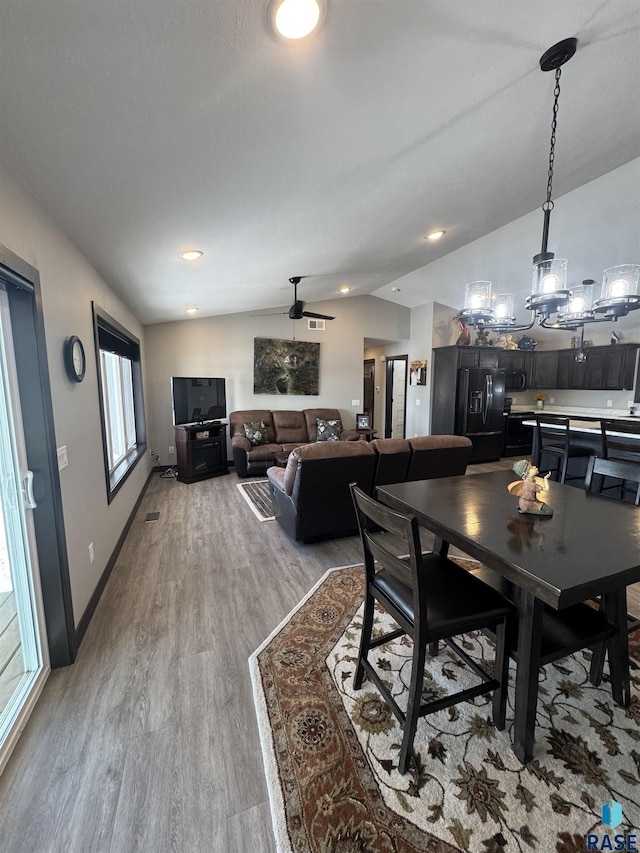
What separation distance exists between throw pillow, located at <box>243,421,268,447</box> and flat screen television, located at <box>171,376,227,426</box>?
47 cm

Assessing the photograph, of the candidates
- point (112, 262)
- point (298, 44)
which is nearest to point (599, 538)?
point (298, 44)

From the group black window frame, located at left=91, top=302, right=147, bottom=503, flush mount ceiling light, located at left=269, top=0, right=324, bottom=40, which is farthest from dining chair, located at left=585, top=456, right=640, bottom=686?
black window frame, located at left=91, top=302, right=147, bottom=503

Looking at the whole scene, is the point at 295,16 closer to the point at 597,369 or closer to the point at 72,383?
the point at 72,383

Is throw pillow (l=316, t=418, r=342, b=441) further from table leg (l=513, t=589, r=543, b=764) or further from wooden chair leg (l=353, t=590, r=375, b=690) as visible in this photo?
table leg (l=513, t=589, r=543, b=764)

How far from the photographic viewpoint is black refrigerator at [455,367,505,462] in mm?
6457

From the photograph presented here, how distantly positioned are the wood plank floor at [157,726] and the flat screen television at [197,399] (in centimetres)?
281

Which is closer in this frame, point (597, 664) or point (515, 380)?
point (597, 664)

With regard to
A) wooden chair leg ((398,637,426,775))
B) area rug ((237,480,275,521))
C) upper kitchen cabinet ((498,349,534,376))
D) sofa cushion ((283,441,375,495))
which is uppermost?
upper kitchen cabinet ((498,349,534,376))

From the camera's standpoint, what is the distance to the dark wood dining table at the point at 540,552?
1162 millimetres

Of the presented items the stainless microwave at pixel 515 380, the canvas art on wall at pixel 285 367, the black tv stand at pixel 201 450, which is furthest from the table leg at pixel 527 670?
the stainless microwave at pixel 515 380

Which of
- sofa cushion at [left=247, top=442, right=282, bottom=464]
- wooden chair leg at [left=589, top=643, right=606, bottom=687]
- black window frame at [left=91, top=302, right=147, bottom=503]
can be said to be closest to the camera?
wooden chair leg at [left=589, top=643, right=606, bottom=687]

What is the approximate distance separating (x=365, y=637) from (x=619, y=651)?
1.17m

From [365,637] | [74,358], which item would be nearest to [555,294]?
[365,637]

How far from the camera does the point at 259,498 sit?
4.55m
